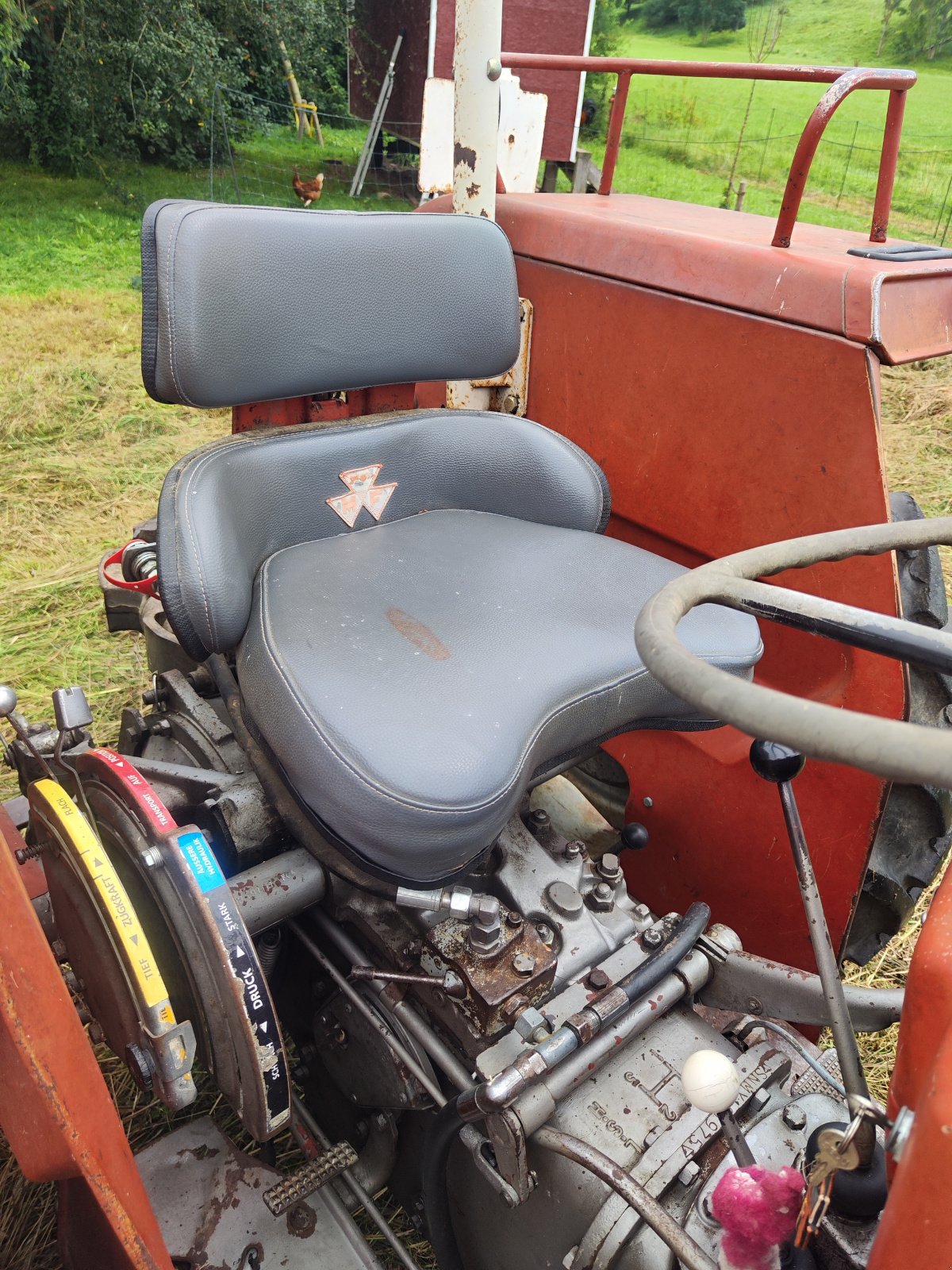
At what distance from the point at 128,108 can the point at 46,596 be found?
25.6 feet

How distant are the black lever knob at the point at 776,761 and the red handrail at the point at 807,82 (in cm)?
84

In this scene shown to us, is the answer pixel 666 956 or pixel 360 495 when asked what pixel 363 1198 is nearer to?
pixel 666 956

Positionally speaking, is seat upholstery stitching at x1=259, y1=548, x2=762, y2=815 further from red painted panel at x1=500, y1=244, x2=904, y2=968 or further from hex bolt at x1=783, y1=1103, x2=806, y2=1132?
hex bolt at x1=783, y1=1103, x2=806, y2=1132

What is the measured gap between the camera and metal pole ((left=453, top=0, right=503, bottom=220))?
1.74 metres

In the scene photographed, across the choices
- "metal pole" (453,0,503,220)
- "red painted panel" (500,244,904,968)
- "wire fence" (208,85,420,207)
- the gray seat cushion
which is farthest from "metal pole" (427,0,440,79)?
the gray seat cushion

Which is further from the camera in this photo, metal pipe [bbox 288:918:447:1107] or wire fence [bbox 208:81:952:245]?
wire fence [bbox 208:81:952:245]

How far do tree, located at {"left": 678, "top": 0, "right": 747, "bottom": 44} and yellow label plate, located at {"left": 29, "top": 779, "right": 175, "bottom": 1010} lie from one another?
20.2 m

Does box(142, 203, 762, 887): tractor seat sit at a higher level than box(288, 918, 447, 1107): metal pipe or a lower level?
higher

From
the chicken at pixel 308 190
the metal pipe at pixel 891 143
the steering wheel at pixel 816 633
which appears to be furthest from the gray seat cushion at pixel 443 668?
the chicken at pixel 308 190

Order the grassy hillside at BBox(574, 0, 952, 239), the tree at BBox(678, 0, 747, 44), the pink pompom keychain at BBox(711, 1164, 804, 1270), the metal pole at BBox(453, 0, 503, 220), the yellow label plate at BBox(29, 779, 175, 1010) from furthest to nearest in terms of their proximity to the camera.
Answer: the tree at BBox(678, 0, 747, 44) < the grassy hillside at BBox(574, 0, 952, 239) < the metal pole at BBox(453, 0, 503, 220) < the yellow label plate at BBox(29, 779, 175, 1010) < the pink pompom keychain at BBox(711, 1164, 804, 1270)

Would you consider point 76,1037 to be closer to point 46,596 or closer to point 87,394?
point 46,596

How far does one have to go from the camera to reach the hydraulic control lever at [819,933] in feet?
2.85

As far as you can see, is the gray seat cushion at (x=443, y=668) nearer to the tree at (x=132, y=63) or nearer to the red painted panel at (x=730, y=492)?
the red painted panel at (x=730, y=492)

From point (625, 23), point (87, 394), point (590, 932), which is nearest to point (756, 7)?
point (625, 23)
